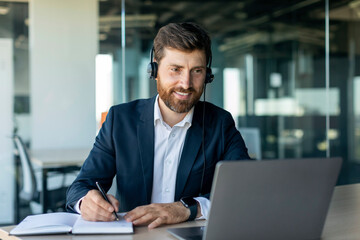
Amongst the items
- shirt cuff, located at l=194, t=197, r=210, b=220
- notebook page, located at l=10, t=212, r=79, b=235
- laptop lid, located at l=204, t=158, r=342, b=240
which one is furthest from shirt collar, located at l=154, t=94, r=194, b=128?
laptop lid, located at l=204, t=158, r=342, b=240

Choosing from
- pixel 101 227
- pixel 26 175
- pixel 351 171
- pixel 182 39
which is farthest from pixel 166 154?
pixel 351 171

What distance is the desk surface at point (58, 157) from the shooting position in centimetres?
343

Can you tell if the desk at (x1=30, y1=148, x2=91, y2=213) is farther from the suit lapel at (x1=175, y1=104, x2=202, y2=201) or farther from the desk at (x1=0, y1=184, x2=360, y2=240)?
the desk at (x1=0, y1=184, x2=360, y2=240)

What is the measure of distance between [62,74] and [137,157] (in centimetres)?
269

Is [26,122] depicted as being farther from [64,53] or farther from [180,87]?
[180,87]

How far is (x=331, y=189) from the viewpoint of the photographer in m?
1.08

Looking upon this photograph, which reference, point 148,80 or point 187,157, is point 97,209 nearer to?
point 187,157

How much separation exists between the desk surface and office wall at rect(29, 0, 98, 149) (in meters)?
0.09

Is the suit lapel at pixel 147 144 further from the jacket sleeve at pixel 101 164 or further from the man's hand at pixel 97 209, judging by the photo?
the man's hand at pixel 97 209

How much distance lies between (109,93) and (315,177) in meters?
3.54

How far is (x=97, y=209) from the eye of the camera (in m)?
1.25

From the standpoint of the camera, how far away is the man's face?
1.64 metres

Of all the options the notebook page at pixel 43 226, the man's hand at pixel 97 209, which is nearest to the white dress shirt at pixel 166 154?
the man's hand at pixel 97 209

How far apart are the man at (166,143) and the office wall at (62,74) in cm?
251
